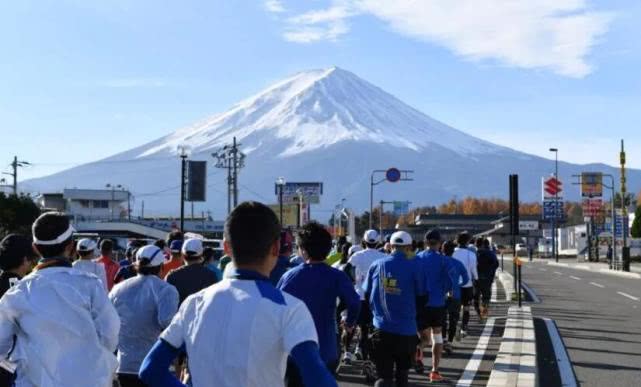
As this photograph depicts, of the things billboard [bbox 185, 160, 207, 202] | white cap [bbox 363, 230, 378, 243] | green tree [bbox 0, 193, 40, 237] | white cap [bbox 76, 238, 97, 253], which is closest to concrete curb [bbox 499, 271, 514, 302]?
white cap [bbox 363, 230, 378, 243]

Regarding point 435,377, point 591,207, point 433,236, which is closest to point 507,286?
point 433,236

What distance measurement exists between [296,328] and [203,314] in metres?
0.38

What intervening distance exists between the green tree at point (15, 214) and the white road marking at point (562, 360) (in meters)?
43.6

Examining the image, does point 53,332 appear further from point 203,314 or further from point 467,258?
point 467,258

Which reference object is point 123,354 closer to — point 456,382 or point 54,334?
point 54,334

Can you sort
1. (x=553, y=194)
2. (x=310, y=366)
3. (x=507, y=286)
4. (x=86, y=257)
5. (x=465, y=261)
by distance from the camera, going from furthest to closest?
(x=553, y=194), (x=507, y=286), (x=465, y=261), (x=86, y=257), (x=310, y=366)

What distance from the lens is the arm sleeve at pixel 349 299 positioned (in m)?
6.31

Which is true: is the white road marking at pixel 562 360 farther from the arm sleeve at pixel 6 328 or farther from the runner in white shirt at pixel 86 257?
the arm sleeve at pixel 6 328

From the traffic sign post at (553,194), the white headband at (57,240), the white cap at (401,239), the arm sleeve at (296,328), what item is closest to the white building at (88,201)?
the traffic sign post at (553,194)

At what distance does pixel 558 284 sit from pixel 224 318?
106 feet

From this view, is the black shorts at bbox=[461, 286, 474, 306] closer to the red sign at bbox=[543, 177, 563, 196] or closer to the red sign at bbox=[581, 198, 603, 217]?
the red sign at bbox=[581, 198, 603, 217]

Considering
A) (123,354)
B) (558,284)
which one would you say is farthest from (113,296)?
(558,284)

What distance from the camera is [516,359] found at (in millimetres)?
11227

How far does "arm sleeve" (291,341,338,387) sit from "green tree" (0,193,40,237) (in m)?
53.1
